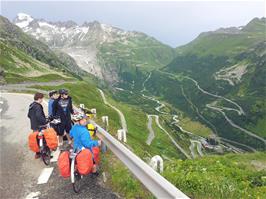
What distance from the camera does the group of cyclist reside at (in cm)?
1156

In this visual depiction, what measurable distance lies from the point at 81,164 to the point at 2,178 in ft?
11.1

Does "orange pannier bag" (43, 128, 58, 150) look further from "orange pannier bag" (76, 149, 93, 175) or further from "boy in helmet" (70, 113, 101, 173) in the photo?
"orange pannier bag" (76, 149, 93, 175)

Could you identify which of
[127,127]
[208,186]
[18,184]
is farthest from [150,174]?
[127,127]

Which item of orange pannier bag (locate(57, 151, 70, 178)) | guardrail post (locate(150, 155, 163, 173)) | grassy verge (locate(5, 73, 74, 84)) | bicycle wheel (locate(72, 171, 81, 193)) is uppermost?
guardrail post (locate(150, 155, 163, 173))

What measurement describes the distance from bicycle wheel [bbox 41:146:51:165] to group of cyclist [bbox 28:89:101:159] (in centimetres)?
36

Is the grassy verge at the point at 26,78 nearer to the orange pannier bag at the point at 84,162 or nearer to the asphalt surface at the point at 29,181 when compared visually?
the asphalt surface at the point at 29,181

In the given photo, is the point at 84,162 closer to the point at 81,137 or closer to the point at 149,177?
the point at 81,137

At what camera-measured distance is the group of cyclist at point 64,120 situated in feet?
37.9

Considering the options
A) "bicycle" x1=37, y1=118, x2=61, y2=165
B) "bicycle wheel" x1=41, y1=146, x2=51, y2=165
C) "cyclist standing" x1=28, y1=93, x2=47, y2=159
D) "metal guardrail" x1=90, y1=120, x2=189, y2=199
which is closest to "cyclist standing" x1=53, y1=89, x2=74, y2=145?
"cyclist standing" x1=28, y1=93, x2=47, y2=159

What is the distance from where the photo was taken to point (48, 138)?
14.1 metres

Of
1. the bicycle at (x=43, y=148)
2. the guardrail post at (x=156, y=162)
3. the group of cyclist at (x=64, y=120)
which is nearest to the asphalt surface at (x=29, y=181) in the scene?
the bicycle at (x=43, y=148)

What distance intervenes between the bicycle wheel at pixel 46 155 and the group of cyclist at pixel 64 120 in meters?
0.36

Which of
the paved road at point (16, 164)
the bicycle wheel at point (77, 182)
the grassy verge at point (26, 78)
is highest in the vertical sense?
the bicycle wheel at point (77, 182)

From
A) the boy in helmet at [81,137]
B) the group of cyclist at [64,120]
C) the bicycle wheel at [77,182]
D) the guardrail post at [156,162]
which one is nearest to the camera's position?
the guardrail post at [156,162]
